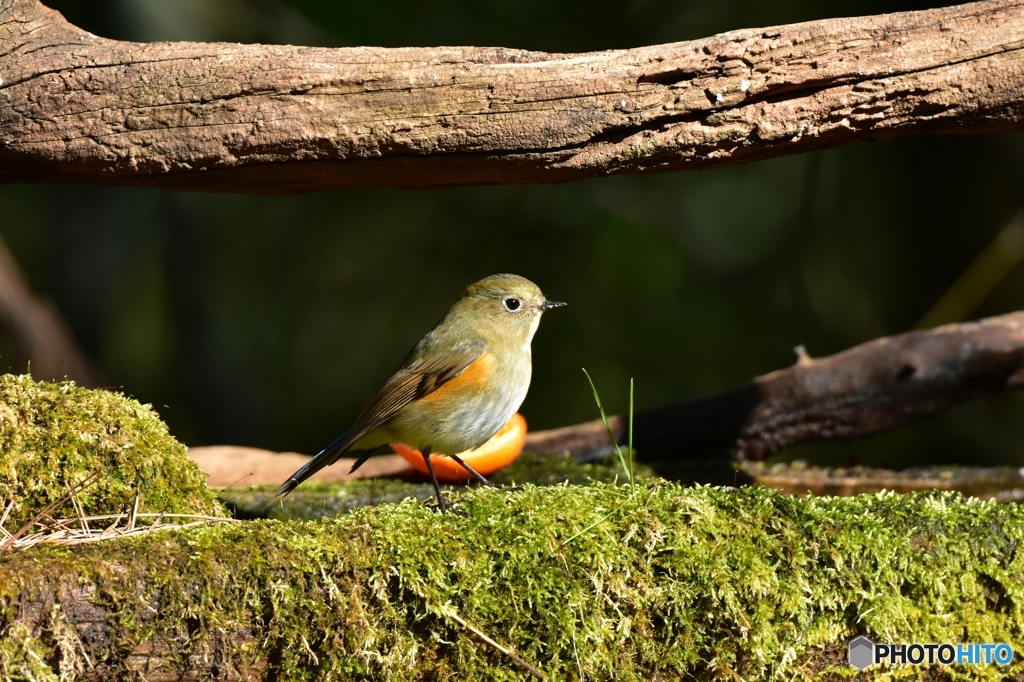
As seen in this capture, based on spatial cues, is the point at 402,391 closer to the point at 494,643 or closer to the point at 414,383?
the point at 414,383

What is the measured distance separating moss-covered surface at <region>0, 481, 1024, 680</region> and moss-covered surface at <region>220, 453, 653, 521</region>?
83 cm

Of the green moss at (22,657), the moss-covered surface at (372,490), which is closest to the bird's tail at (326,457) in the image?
the moss-covered surface at (372,490)

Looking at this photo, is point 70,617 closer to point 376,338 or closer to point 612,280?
point 612,280

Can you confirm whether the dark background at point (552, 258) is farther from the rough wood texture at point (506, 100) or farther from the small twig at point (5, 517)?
the small twig at point (5, 517)

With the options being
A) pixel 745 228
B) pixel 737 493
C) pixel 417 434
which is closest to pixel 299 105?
pixel 417 434

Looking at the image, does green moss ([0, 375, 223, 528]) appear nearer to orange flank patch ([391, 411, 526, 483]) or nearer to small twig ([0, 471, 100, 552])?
small twig ([0, 471, 100, 552])

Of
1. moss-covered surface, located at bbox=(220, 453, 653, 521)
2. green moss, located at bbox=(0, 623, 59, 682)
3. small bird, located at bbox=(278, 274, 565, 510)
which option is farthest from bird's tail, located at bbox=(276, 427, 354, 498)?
green moss, located at bbox=(0, 623, 59, 682)

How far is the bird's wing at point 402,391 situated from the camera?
3.96 m

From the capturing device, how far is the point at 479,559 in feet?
8.86

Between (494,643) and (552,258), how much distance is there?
839cm

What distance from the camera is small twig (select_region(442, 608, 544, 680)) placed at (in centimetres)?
258

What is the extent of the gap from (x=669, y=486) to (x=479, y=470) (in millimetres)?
1684

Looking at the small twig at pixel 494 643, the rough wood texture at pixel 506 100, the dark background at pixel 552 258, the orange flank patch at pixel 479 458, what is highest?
the dark background at pixel 552 258

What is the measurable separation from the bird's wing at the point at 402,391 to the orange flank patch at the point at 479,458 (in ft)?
1.99
